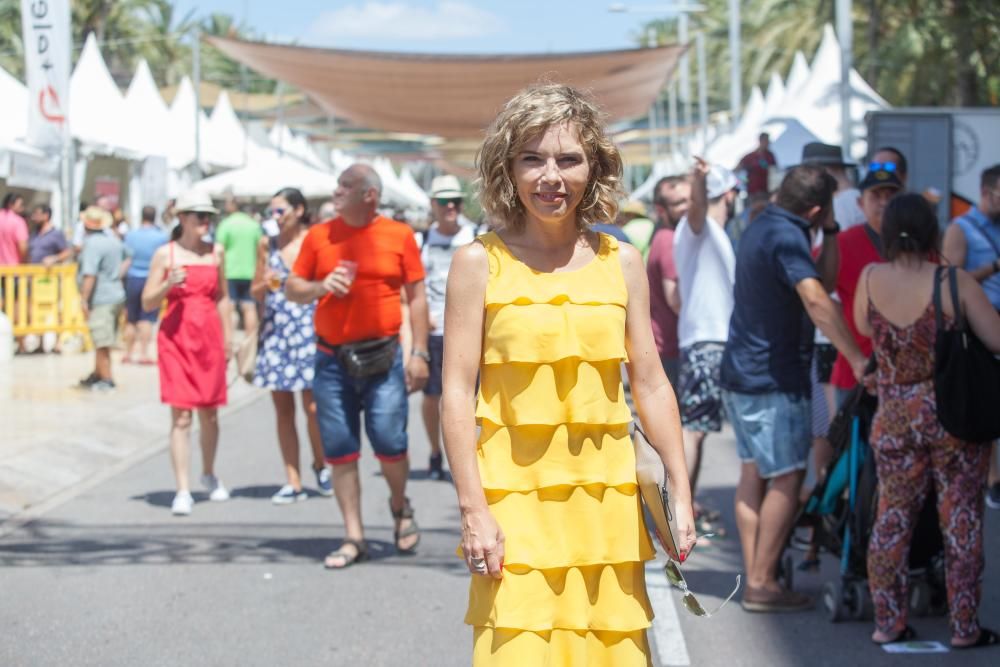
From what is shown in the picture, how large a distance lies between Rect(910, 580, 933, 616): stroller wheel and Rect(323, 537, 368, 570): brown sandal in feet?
8.78

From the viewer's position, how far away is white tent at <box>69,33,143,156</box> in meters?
22.2

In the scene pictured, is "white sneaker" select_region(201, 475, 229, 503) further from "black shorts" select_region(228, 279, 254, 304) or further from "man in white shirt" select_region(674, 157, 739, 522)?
"black shorts" select_region(228, 279, 254, 304)

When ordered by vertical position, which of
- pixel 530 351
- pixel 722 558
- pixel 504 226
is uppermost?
pixel 504 226

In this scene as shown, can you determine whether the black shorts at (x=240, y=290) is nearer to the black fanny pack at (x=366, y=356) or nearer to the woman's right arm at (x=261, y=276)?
the woman's right arm at (x=261, y=276)

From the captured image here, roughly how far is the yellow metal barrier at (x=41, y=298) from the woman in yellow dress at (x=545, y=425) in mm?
15005

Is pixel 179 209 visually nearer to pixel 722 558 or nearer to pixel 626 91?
pixel 722 558

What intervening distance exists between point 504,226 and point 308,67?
15735 millimetres

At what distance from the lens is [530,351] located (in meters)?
3.38

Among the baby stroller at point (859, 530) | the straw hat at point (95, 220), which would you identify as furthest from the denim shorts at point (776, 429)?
the straw hat at point (95, 220)

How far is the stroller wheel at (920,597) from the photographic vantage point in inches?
236

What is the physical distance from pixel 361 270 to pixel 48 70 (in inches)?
364

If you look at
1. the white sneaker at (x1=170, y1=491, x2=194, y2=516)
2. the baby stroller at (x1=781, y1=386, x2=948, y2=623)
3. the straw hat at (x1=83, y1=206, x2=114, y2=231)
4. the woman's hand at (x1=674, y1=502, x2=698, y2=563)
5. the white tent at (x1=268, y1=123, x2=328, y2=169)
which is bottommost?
the white sneaker at (x1=170, y1=491, x2=194, y2=516)

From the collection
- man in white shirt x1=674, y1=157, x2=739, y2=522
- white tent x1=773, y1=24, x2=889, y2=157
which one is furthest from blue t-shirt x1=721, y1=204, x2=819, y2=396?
white tent x1=773, y1=24, x2=889, y2=157

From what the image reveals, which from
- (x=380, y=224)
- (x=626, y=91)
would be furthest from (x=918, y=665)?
(x=626, y=91)
